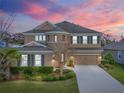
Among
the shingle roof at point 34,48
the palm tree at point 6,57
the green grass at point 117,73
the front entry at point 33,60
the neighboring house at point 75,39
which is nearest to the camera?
the green grass at point 117,73

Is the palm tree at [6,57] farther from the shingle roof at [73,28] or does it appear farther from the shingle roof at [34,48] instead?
the shingle roof at [73,28]

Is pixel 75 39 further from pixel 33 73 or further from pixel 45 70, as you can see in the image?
pixel 33 73

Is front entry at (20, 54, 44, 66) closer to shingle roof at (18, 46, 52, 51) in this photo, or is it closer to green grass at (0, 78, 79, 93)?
shingle roof at (18, 46, 52, 51)

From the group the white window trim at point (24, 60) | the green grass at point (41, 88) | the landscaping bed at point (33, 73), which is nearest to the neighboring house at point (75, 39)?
the white window trim at point (24, 60)

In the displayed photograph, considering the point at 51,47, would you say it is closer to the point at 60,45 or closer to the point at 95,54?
the point at 60,45

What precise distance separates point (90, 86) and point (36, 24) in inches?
1209

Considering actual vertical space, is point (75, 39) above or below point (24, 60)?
above

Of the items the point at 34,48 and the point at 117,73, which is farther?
the point at 34,48

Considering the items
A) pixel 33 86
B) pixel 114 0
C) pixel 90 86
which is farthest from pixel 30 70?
pixel 114 0

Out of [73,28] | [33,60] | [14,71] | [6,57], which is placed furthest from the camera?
→ [73,28]

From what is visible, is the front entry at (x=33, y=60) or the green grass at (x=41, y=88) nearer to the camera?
the green grass at (x=41, y=88)

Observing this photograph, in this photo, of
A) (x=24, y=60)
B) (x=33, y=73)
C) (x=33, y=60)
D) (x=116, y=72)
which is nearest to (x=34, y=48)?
(x=33, y=60)

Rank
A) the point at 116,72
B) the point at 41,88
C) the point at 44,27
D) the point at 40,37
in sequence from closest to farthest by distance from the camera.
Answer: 1. the point at 41,88
2. the point at 116,72
3. the point at 40,37
4. the point at 44,27

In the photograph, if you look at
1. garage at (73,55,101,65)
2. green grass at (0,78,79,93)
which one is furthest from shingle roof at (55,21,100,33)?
green grass at (0,78,79,93)
